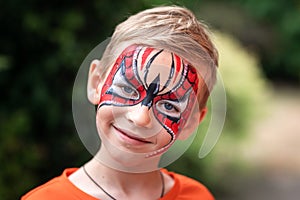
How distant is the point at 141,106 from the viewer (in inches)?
69.2

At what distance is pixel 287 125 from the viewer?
9.18m

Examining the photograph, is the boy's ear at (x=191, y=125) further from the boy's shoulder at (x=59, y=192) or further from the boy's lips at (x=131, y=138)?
the boy's shoulder at (x=59, y=192)

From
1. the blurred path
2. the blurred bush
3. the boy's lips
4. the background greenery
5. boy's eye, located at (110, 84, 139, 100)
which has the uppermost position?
boy's eye, located at (110, 84, 139, 100)

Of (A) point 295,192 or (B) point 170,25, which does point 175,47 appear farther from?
Answer: (A) point 295,192

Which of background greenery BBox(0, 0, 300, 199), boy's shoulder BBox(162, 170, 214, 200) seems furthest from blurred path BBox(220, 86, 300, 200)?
boy's shoulder BBox(162, 170, 214, 200)

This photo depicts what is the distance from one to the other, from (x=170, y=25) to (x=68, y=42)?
2389mm

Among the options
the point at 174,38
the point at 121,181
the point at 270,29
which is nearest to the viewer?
the point at 174,38

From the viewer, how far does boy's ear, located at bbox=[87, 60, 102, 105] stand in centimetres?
190

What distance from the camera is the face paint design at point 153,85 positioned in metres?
1.77

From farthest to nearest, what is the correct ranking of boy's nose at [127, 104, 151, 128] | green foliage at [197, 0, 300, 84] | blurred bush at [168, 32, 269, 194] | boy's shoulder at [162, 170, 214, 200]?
green foliage at [197, 0, 300, 84]
blurred bush at [168, 32, 269, 194]
boy's shoulder at [162, 170, 214, 200]
boy's nose at [127, 104, 151, 128]

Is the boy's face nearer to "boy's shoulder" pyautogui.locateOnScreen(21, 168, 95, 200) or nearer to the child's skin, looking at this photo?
the child's skin

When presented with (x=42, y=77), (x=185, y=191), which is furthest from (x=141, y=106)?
(x=42, y=77)

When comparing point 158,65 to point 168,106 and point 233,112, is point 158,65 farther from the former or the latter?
point 233,112

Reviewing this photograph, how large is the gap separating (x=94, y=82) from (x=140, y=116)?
0.26m
